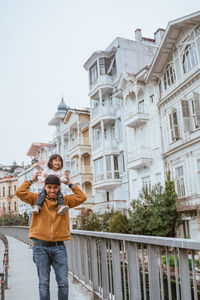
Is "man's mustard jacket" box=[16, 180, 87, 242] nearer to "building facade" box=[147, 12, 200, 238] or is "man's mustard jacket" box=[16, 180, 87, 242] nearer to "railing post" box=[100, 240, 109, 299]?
"railing post" box=[100, 240, 109, 299]

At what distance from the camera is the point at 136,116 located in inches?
1062

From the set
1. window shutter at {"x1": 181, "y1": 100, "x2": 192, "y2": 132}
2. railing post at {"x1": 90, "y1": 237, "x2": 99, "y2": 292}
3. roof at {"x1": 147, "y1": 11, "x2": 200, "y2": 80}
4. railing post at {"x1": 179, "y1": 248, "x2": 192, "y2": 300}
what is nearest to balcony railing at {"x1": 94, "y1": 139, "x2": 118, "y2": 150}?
roof at {"x1": 147, "y1": 11, "x2": 200, "y2": 80}

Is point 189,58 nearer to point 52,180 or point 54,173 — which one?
point 54,173

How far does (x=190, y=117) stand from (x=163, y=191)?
5422 mm

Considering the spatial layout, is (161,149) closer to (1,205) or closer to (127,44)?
(127,44)

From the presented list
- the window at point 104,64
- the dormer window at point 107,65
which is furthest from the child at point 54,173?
the window at point 104,64

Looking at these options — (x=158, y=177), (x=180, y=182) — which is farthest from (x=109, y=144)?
(x=180, y=182)

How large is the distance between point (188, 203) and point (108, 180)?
11.8m

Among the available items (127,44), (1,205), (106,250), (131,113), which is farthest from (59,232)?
(1,205)

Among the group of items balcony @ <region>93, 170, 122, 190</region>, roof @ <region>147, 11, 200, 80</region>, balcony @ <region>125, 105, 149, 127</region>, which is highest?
roof @ <region>147, 11, 200, 80</region>

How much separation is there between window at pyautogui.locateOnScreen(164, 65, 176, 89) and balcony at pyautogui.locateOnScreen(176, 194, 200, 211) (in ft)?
28.1

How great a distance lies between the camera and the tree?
2094 centimetres

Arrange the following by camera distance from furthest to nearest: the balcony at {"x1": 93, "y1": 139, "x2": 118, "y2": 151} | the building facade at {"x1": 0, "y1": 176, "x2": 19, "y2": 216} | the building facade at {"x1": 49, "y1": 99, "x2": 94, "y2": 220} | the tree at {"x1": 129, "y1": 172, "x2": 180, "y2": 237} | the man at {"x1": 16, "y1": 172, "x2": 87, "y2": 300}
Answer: the building facade at {"x1": 0, "y1": 176, "x2": 19, "y2": 216}
the building facade at {"x1": 49, "y1": 99, "x2": 94, "y2": 220}
the balcony at {"x1": 93, "y1": 139, "x2": 118, "y2": 151}
the tree at {"x1": 129, "y1": 172, "x2": 180, "y2": 237}
the man at {"x1": 16, "y1": 172, "x2": 87, "y2": 300}

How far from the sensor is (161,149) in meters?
25.3
